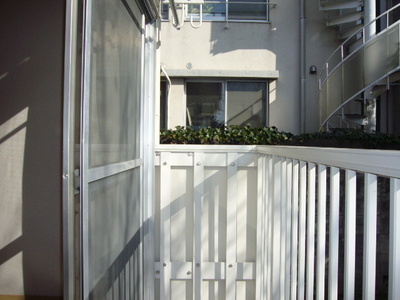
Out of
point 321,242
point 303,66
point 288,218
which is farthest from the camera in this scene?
point 303,66

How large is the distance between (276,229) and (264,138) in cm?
187

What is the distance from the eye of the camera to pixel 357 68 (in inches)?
210

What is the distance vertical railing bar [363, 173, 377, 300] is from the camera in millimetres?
839

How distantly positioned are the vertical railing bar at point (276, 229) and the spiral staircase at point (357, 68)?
12.9 ft

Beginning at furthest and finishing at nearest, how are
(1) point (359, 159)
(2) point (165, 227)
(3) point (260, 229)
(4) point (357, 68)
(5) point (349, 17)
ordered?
(5) point (349, 17) → (4) point (357, 68) → (2) point (165, 227) → (3) point (260, 229) → (1) point (359, 159)

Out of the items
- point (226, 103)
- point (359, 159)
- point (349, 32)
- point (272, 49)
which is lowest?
point (359, 159)

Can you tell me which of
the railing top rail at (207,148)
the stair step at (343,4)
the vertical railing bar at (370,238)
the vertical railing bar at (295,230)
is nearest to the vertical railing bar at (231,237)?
the railing top rail at (207,148)

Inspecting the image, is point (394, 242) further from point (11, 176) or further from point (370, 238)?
point (11, 176)

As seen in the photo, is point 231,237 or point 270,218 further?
point 231,237

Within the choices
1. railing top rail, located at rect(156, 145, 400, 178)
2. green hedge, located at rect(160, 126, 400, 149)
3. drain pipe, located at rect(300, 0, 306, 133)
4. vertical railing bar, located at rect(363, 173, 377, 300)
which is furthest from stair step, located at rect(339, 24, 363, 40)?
vertical railing bar, located at rect(363, 173, 377, 300)

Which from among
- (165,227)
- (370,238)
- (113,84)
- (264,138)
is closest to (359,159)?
(370,238)

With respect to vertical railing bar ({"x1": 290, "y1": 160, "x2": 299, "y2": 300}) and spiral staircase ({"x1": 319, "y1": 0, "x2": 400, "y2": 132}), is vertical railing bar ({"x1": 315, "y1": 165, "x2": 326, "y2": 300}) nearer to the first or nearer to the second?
vertical railing bar ({"x1": 290, "y1": 160, "x2": 299, "y2": 300})

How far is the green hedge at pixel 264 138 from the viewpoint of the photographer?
3.71m

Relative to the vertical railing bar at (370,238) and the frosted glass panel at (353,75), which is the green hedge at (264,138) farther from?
the vertical railing bar at (370,238)
